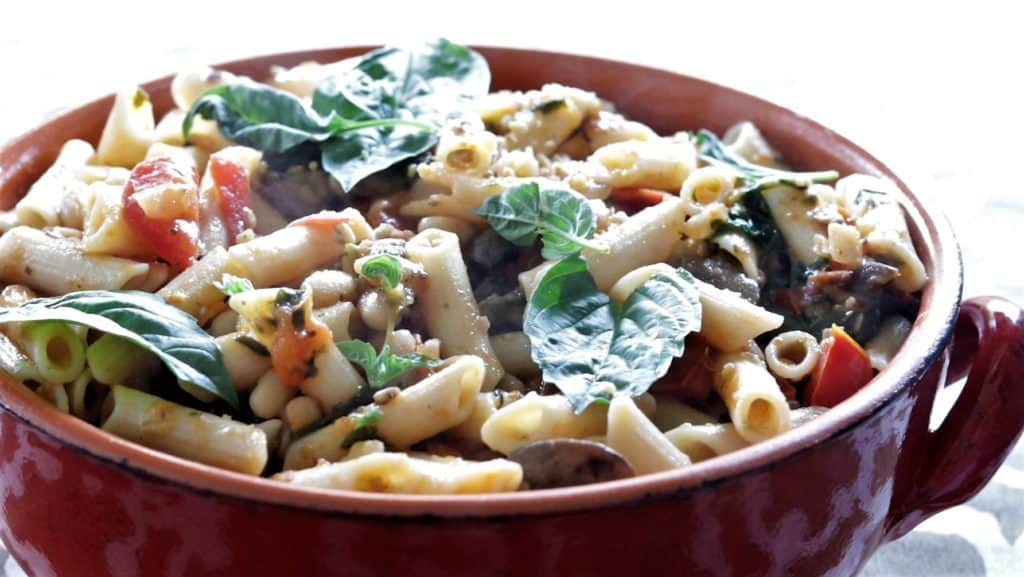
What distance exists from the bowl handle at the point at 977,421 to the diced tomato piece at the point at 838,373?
0.57 feet

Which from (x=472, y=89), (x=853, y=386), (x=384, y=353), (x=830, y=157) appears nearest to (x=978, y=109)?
(x=830, y=157)

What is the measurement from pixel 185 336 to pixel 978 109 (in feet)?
10.7

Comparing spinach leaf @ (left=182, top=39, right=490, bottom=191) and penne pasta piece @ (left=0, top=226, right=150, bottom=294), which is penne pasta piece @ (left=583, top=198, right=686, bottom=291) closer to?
spinach leaf @ (left=182, top=39, right=490, bottom=191)

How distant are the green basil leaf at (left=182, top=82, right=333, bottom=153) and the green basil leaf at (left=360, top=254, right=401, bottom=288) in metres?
0.40

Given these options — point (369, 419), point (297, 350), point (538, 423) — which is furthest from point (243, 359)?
point (538, 423)

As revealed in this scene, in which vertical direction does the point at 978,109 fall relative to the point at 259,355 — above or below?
below

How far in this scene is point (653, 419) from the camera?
5.53 ft

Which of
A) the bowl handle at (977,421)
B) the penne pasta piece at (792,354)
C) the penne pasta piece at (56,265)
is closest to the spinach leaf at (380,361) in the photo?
the penne pasta piece at (56,265)

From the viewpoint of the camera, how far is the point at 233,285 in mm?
1643

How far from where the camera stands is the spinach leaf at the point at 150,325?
156 cm

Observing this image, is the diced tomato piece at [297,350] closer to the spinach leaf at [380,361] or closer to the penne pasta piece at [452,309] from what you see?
the spinach leaf at [380,361]

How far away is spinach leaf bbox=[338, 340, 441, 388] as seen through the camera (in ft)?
5.33

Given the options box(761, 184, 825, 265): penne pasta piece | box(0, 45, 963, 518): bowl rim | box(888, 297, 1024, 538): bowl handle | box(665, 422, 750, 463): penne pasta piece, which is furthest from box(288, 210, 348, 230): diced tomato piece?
box(888, 297, 1024, 538): bowl handle

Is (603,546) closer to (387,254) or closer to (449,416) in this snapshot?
(449,416)
